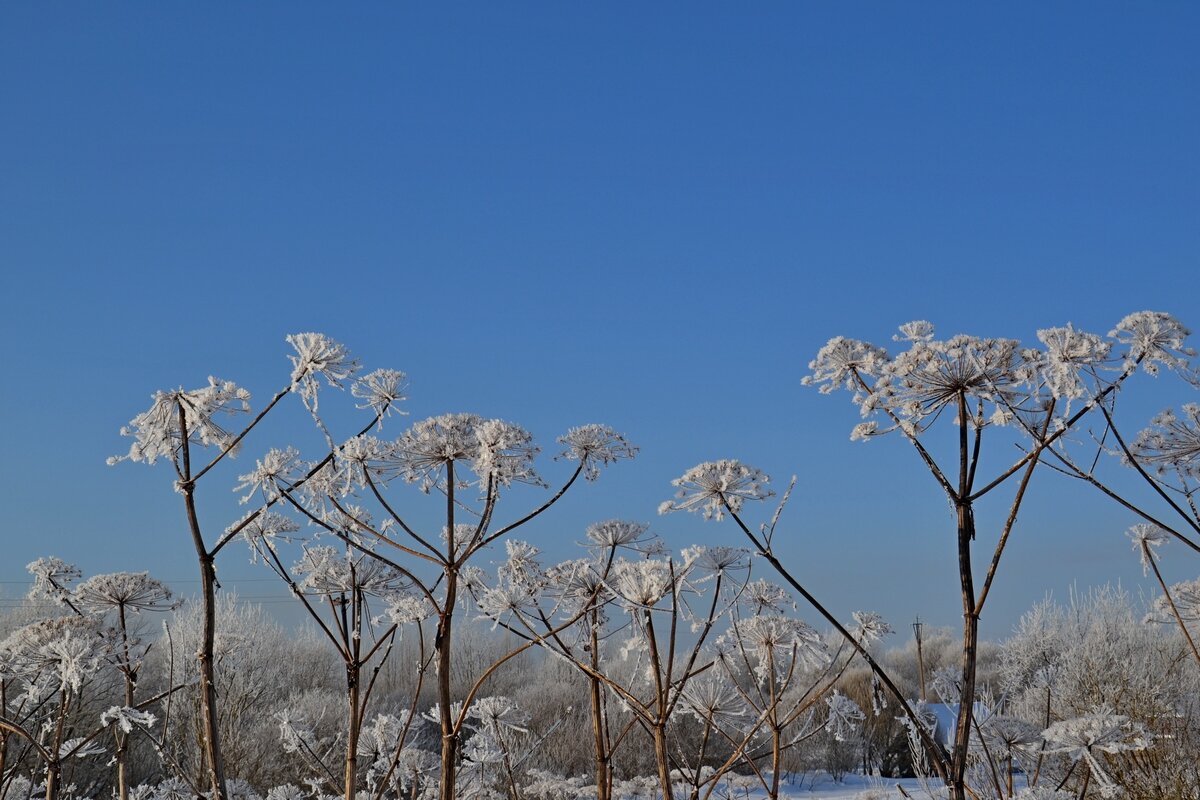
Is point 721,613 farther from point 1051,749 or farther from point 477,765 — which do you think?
point 477,765

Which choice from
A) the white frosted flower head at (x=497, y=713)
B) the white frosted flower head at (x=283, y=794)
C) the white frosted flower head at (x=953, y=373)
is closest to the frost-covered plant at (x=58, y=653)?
the white frosted flower head at (x=283, y=794)

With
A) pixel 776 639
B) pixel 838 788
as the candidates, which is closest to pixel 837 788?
pixel 838 788

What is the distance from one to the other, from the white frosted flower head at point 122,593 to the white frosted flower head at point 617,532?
1574 millimetres

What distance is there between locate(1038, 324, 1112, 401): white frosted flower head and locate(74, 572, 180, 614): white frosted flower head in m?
2.80

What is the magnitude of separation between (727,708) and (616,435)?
1159 millimetres

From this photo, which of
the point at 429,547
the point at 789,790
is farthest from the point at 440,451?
the point at 789,790

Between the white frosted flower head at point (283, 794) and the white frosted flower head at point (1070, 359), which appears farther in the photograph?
the white frosted flower head at point (283, 794)

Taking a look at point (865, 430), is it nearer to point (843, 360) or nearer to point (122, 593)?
point (843, 360)

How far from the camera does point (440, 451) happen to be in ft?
7.90

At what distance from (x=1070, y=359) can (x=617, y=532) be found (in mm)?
1252

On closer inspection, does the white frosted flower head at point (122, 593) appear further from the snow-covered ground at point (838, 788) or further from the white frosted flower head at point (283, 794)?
the snow-covered ground at point (838, 788)

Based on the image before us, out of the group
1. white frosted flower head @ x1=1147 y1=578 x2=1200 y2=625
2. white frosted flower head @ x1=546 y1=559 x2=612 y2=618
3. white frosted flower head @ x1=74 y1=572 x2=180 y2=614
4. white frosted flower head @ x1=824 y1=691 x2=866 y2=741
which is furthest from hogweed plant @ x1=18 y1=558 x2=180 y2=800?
white frosted flower head @ x1=1147 y1=578 x2=1200 y2=625

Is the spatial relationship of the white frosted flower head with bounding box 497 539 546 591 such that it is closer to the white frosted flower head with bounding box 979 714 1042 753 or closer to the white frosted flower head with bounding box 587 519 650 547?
the white frosted flower head with bounding box 587 519 650 547

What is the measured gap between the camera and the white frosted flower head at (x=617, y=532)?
2793 mm
